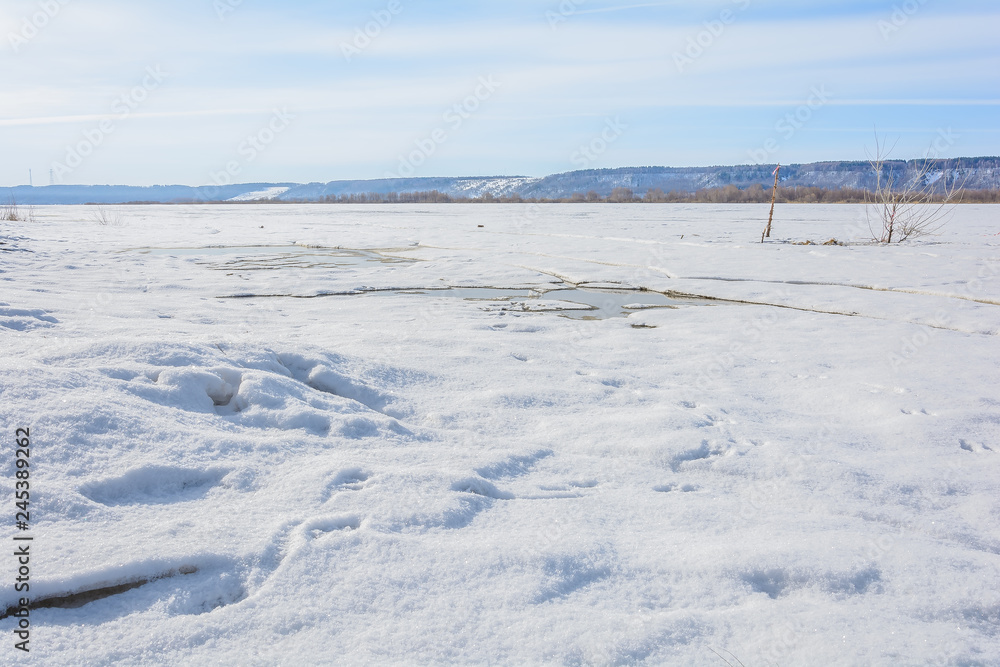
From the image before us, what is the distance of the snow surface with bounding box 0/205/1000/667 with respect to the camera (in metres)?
1.85

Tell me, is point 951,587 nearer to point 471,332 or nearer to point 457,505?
point 457,505

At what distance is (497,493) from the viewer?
9.04 ft

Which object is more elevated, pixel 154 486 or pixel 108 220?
pixel 108 220

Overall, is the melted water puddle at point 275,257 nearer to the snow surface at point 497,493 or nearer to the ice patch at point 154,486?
the snow surface at point 497,493

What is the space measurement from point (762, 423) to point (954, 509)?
112 cm

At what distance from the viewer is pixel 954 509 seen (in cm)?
278

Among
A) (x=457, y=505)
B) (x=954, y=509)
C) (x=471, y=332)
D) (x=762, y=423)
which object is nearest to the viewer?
(x=457, y=505)

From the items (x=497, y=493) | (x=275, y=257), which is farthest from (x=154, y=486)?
(x=275, y=257)

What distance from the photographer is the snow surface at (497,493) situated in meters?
1.85

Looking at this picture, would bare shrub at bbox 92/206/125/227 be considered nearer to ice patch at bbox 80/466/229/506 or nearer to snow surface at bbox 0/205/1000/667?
snow surface at bbox 0/205/1000/667

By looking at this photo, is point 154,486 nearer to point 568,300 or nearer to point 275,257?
point 568,300

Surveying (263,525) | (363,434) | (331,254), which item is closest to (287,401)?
(363,434)

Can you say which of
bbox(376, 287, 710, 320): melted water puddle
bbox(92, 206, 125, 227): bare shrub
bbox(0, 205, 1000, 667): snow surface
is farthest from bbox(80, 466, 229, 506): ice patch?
bbox(92, 206, 125, 227): bare shrub

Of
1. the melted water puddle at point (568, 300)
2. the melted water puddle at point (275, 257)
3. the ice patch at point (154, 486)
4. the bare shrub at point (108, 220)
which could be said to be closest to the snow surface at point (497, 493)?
the ice patch at point (154, 486)
